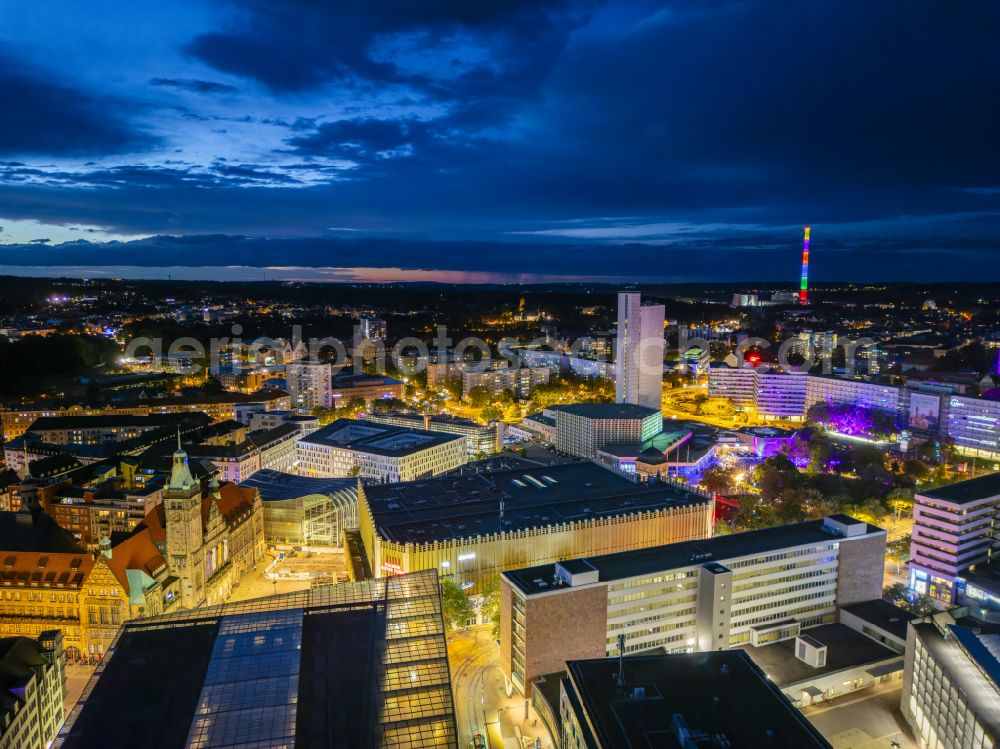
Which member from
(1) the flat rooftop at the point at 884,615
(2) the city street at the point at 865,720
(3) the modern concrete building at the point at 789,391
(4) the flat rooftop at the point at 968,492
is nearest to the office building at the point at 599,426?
(3) the modern concrete building at the point at 789,391

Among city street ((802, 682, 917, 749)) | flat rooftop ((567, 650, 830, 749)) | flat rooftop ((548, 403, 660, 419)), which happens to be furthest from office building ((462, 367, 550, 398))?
flat rooftop ((567, 650, 830, 749))

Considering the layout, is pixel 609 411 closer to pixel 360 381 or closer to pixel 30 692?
pixel 360 381

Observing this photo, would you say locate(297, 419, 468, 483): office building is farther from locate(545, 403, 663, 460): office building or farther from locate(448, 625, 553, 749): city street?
locate(448, 625, 553, 749): city street

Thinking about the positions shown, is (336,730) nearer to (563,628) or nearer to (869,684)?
(563,628)

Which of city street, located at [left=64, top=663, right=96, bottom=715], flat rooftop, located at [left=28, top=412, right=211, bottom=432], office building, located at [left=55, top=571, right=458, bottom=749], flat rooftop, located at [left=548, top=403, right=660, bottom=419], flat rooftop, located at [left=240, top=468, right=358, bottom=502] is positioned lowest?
city street, located at [left=64, top=663, right=96, bottom=715]

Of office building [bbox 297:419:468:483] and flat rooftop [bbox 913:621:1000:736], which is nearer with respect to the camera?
flat rooftop [bbox 913:621:1000:736]

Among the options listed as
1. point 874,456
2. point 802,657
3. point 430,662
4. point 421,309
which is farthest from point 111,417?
point 421,309

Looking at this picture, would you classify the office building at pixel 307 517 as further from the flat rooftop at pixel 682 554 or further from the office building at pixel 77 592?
the flat rooftop at pixel 682 554

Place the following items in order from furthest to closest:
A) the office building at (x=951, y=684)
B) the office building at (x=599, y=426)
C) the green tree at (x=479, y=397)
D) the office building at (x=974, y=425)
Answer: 1. the green tree at (x=479, y=397)
2. the office building at (x=599, y=426)
3. the office building at (x=974, y=425)
4. the office building at (x=951, y=684)
